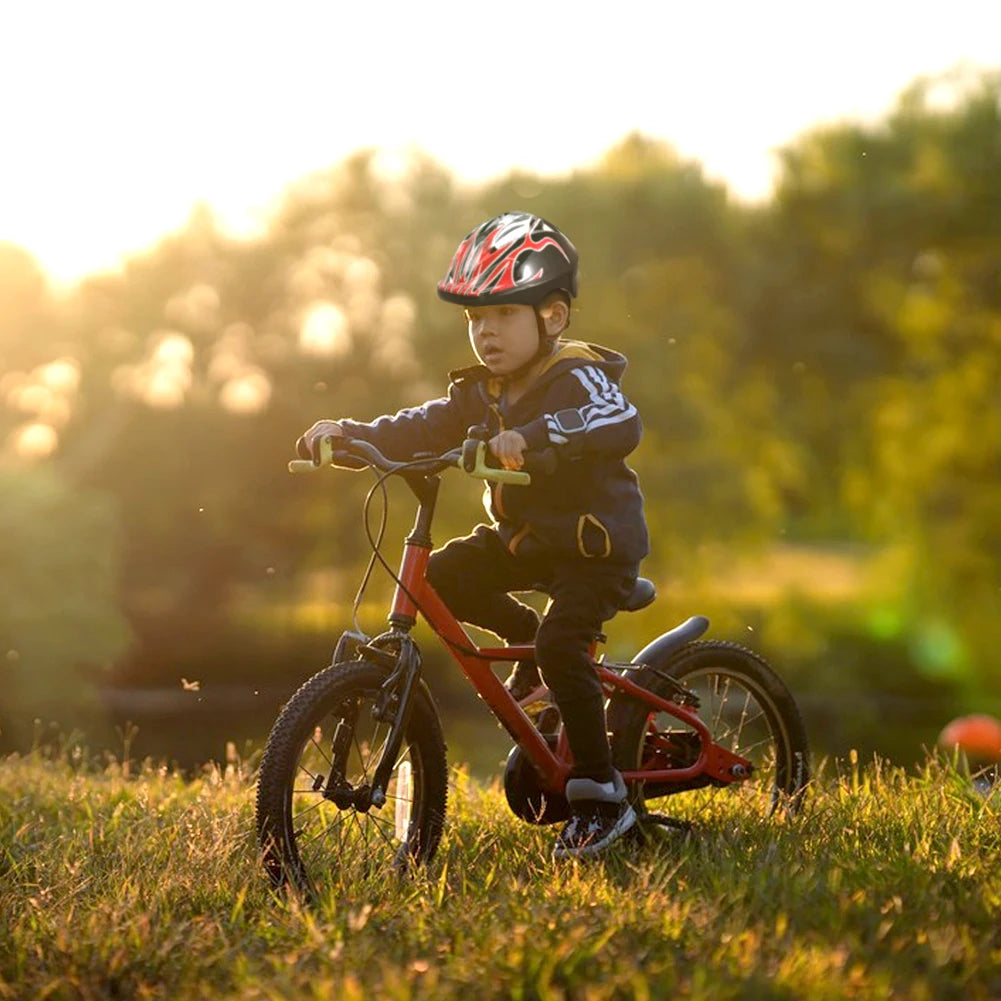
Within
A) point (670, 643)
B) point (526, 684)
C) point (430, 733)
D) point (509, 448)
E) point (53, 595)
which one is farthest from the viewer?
point (53, 595)

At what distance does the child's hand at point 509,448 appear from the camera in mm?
4883

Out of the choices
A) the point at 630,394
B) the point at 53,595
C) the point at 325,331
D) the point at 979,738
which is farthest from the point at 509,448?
the point at 325,331

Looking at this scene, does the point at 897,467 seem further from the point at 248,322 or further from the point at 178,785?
the point at 178,785

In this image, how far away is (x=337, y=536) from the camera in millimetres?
33969

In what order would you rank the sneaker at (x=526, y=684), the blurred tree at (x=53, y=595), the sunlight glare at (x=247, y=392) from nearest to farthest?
the sneaker at (x=526, y=684), the blurred tree at (x=53, y=595), the sunlight glare at (x=247, y=392)

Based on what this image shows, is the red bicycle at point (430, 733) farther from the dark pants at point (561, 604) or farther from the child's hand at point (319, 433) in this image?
the dark pants at point (561, 604)

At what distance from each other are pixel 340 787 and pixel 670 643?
1.52m

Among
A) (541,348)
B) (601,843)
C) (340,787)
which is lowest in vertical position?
(601,843)

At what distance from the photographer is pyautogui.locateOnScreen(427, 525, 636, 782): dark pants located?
537cm

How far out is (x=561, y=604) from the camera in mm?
5387

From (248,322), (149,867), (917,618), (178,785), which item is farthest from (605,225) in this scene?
(149,867)

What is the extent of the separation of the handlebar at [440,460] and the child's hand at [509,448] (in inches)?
1.1

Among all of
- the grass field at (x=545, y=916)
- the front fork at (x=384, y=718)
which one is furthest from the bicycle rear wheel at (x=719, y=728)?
the front fork at (x=384, y=718)

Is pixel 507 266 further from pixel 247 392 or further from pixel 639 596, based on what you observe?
pixel 247 392
